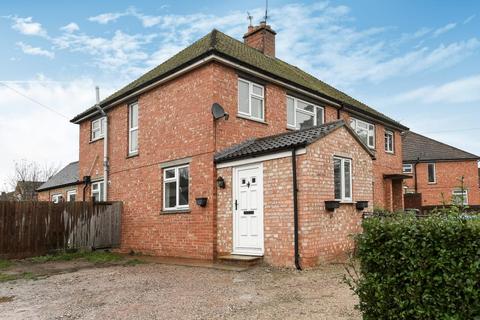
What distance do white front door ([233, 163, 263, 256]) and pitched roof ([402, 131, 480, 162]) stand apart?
2491 cm

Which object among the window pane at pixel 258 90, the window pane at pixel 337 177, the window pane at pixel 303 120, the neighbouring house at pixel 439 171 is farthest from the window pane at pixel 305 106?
the neighbouring house at pixel 439 171

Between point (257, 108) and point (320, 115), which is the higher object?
point (320, 115)

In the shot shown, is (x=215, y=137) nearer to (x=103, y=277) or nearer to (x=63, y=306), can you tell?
(x=103, y=277)

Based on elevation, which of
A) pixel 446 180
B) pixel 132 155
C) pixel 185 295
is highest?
pixel 132 155

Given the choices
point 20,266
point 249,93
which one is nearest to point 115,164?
point 20,266

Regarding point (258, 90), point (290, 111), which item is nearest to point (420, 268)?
point (258, 90)

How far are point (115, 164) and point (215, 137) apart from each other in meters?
5.81

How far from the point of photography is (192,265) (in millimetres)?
10133

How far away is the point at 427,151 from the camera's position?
32.5 meters

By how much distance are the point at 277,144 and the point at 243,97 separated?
2825 millimetres

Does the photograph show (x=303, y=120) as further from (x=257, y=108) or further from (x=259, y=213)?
(x=259, y=213)

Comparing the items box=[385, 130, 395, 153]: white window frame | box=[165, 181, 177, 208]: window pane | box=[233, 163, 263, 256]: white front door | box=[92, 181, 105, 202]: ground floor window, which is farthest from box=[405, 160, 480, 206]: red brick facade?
box=[233, 163, 263, 256]: white front door

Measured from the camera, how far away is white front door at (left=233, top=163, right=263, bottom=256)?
32.3 feet

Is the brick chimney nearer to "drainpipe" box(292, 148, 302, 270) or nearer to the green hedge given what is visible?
"drainpipe" box(292, 148, 302, 270)
